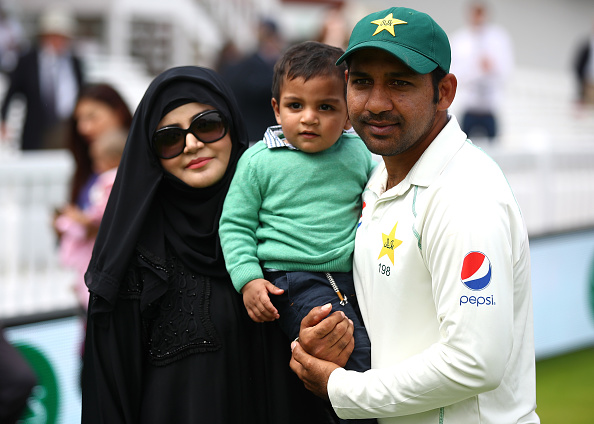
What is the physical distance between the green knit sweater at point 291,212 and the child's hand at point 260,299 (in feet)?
0.09

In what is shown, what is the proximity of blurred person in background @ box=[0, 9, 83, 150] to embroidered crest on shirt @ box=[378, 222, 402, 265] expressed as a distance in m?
6.77

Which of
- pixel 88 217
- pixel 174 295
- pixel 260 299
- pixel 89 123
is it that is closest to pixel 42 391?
pixel 88 217

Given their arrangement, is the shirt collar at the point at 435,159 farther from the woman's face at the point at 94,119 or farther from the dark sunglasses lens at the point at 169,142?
the woman's face at the point at 94,119

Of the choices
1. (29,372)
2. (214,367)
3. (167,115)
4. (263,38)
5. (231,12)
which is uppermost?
(231,12)

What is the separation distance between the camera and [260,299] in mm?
2256

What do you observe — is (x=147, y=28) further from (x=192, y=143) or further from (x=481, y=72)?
(x=192, y=143)

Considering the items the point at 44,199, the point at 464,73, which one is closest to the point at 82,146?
the point at 44,199

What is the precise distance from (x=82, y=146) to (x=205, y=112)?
2405 millimetres

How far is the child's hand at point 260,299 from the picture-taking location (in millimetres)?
2249

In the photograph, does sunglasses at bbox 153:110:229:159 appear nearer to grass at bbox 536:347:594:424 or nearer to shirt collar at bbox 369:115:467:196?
shirt collar at bbox 369:115:467:196

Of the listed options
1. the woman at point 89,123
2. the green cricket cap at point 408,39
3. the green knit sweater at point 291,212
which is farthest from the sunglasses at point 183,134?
the woman at point 89,123

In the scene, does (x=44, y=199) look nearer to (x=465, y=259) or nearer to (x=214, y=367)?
(x=214, y=367)

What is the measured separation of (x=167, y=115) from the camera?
8.20 ft

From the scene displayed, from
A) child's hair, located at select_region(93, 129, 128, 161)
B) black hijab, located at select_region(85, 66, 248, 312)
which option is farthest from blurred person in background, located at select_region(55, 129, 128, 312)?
black hijab, located at select_region(85, 66, 248, 312)
